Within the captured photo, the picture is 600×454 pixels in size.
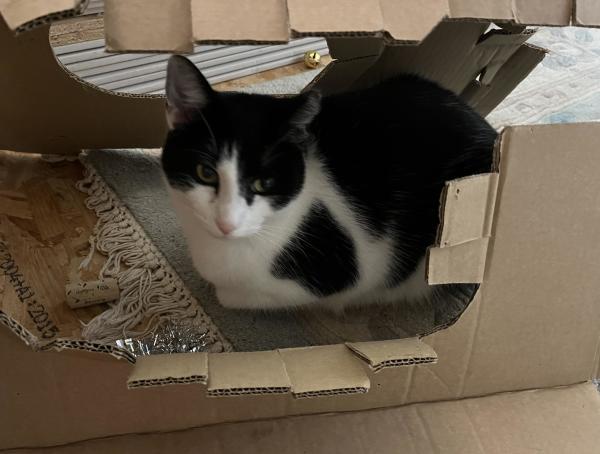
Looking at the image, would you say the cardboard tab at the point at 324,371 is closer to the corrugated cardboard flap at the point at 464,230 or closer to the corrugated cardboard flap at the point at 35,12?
the corrugated cardboard flap at the point at 464,230

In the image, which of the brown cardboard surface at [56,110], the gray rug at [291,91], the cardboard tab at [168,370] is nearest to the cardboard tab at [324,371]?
the cardboard tab at [168,370]

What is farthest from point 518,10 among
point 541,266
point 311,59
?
point 311,59

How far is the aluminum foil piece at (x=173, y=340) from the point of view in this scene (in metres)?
1.07

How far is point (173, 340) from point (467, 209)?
24.3 inches

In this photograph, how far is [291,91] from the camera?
65.6 inches

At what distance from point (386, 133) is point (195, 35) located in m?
0.45

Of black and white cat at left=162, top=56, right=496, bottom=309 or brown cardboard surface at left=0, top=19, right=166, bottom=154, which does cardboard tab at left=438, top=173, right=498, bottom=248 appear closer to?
black and white cat at left=162, top=56, right=496, bottom=309

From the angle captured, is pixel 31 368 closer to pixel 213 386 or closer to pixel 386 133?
pixel 213 386

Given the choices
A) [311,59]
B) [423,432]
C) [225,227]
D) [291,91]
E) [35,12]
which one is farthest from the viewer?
[311,59]

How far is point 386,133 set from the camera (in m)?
0.97

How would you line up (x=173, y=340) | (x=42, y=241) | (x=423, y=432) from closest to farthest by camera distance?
1. (x=423, y=432)
2. (x=173, y=340)
3. (x=42, y=241)

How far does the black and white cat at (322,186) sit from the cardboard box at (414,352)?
159 mm

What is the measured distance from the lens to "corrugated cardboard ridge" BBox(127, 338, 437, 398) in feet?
2.31

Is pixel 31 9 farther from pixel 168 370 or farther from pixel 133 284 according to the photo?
pixel 133 284
